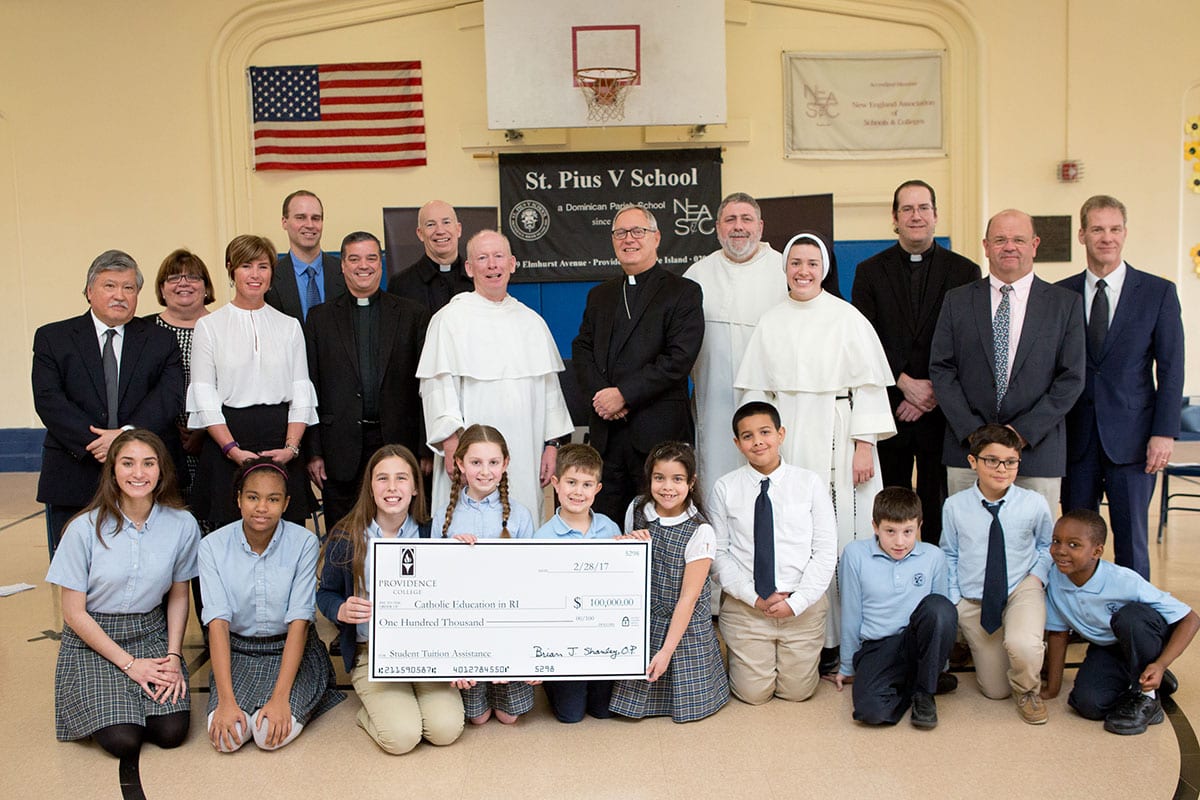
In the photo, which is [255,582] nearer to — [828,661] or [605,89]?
[828,661]

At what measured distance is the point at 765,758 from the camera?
3.32 metres

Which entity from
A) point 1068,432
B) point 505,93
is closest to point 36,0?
point 505,93

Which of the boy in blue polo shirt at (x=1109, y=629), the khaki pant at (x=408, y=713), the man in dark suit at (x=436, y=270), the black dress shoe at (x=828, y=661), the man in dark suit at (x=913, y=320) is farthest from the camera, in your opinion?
the man in dark suit at (x=436, y=270)

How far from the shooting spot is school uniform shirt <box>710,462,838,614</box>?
150 inches

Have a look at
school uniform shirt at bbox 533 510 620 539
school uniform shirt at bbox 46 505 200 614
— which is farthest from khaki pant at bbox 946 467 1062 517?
school uniform shirt at bbox 46 505 200 614

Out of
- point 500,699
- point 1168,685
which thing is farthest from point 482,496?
point 1168,685

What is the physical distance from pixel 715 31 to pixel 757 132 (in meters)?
1.20

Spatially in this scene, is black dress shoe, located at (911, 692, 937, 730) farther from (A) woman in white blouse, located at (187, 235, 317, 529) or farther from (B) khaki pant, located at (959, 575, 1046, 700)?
(A) woman in white blouse, located at (187, 235, 317, 529)

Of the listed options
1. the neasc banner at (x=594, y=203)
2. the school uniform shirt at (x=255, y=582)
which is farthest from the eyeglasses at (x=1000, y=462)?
the neasc banner at (x=594, y=203)

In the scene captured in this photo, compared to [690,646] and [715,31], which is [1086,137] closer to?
[715,31]

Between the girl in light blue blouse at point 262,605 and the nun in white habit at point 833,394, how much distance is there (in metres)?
1.98

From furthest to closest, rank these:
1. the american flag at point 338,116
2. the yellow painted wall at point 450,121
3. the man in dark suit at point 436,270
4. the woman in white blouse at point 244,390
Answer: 1. the american flag at point 338,116
2. the yellow painted wall at point 450,121
3. the man in dark suit at point 436,270
4. the woman in white blouse at point 244,390

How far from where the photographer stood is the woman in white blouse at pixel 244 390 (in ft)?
13.8

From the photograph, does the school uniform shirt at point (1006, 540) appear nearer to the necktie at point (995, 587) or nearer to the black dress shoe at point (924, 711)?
the necktie at point (995, 587)
